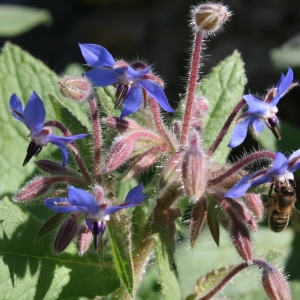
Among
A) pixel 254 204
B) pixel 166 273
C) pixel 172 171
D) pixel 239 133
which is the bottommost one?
pixel 166 273

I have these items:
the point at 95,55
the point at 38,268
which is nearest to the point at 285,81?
the point at 95,55

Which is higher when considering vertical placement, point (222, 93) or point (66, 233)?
point (222, 93)

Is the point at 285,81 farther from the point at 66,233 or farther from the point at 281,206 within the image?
the point at 66,233

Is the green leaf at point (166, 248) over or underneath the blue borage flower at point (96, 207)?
underneath

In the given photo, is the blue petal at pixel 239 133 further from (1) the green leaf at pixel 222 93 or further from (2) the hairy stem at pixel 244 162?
(1) the green leaf at pixel 222 93

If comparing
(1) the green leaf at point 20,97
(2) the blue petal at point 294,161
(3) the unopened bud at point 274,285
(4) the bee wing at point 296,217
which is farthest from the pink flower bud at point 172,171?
(1) the green leaf at point 20,97

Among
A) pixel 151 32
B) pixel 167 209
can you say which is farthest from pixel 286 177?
pixel 151 32

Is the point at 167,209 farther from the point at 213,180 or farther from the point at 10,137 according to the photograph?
the point at 10,137
